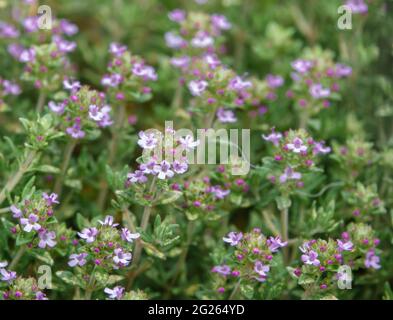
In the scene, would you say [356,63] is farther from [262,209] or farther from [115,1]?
[115,1]

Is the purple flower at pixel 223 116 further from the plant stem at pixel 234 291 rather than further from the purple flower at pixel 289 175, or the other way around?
the plant stem at pixel 234 291

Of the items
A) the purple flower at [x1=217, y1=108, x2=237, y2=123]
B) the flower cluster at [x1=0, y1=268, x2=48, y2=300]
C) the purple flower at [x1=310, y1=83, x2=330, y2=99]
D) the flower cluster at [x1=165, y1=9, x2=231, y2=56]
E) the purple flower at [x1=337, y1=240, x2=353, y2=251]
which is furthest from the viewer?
the flower cluster at [x1=165, y1=9, x2=231, y2=56]

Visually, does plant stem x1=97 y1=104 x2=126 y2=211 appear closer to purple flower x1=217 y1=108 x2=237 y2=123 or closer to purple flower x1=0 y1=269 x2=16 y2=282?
purple flower x1=217 y1=108 x2=237 y2=123

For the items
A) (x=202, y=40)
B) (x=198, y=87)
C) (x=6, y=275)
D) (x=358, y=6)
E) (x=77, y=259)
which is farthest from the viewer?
(x=358, y=6)

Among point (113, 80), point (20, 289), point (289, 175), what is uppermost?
point (113, 80)

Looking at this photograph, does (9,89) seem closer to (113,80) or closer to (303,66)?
(113,80)

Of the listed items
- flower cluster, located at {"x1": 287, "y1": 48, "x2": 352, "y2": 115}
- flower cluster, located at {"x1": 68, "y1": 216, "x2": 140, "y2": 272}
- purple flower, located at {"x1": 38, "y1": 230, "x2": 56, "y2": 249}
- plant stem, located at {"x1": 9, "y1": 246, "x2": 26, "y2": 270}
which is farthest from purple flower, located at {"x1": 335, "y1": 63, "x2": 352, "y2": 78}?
plant stem, located at {"x1": 9, "y1": 246, "x2": 26, "y2": 270}

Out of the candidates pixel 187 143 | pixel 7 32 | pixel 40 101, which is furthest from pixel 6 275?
pixel 7 32
